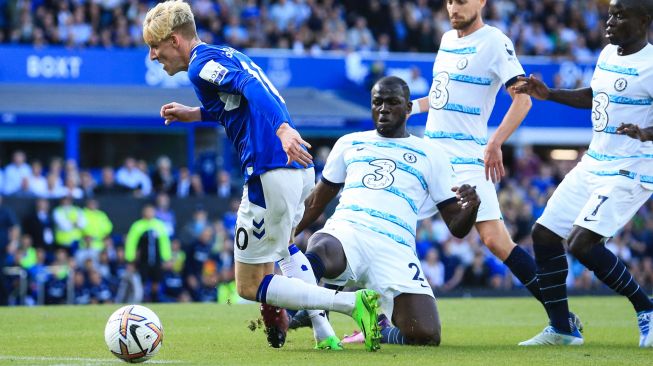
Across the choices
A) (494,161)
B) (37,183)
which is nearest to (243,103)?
(494,161)

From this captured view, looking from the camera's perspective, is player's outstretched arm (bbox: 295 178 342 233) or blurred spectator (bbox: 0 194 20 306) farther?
blurred spectator (bbox: 0 194 20 306)

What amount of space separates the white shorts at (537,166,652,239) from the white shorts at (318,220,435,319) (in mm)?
1192

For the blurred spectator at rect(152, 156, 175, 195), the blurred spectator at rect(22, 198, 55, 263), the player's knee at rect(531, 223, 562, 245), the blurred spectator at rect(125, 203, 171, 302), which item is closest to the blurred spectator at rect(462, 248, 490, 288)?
the blurred spectator at rect(125, 203, 171, 302)

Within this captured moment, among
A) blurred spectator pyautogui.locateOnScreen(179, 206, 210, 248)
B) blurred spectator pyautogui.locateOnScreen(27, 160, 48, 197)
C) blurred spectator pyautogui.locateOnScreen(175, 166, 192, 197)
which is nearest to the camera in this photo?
blurred spectator pyautogui.locateOnScreen(27, 160, 48, 197)

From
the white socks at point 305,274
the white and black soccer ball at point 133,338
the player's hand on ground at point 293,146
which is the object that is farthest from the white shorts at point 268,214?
the white and black soccer ball at point 133,338

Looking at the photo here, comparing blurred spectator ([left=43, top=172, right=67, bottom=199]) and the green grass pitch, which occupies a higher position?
blurred spectator ([left=43, top=172, right=67, bottom=199])

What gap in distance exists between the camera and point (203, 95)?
7.43 meters

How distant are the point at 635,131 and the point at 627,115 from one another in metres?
0.76

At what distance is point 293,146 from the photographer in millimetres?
6676

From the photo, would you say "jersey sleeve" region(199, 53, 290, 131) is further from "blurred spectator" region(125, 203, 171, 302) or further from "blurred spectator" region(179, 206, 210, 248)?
"blurred spectator" region(179, 206, 210, 248)

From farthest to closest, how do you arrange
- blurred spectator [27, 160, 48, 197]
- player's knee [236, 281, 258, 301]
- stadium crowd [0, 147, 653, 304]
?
blurred spectator [27, 160, 48, 197]
stadium crowd [0, 147, 653, 304]
player's knee [236, 281, 258, 301]

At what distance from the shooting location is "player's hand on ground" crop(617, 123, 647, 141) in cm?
773

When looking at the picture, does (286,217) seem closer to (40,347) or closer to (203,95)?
(203,95)

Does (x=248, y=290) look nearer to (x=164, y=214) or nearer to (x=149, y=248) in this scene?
(x=149, y=248)
